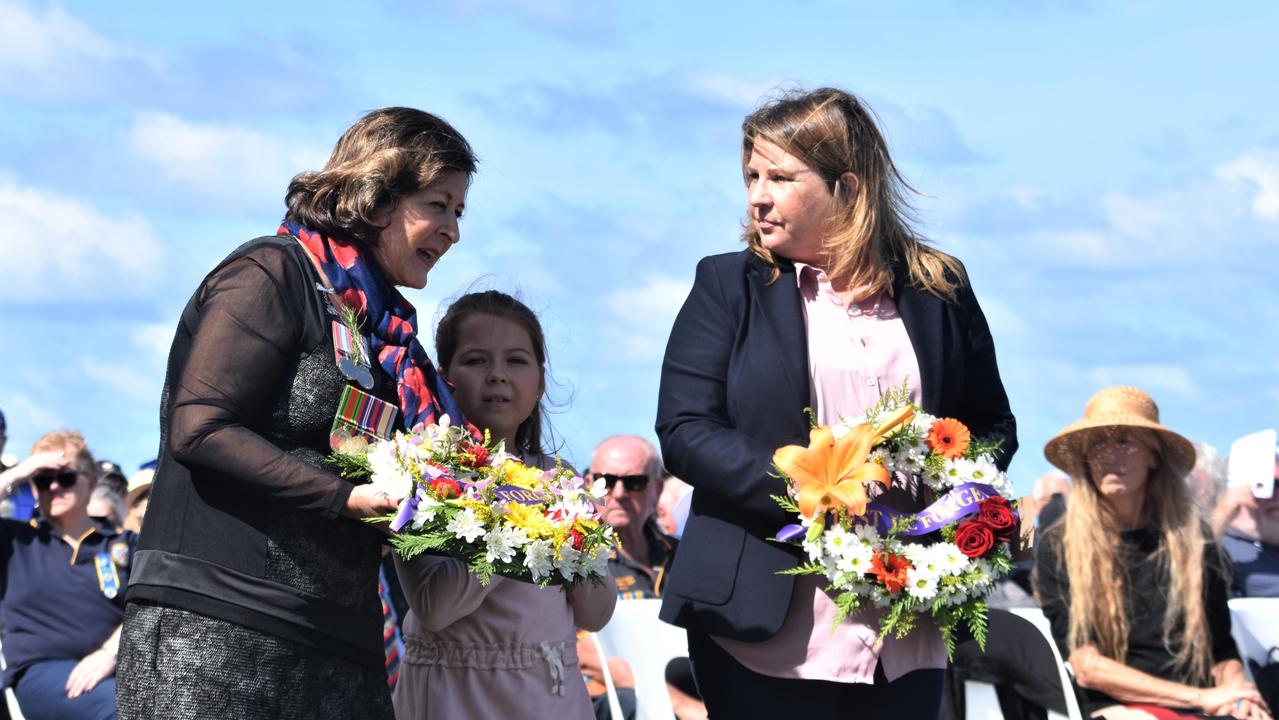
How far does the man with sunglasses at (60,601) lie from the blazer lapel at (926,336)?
202 inches

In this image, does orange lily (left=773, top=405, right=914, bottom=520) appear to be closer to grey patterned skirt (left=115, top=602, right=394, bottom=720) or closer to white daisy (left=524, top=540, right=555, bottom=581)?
white daisy (left=524, top=540, right=555, bottom=581)

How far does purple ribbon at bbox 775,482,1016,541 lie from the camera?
3.42 m

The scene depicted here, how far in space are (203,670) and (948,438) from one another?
171 cm

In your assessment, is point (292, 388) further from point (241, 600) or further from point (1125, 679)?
point (1125, 679)

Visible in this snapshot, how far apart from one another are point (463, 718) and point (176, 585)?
1.24m

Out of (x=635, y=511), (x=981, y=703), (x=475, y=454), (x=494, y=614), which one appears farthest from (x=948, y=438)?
(x=635, y=511)

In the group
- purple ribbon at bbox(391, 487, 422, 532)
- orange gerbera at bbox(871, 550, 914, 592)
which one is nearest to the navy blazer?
orange gerbera at bbox(871, 550, 914, 592)

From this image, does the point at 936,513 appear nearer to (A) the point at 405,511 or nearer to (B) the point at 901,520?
(B) the point at 901,520

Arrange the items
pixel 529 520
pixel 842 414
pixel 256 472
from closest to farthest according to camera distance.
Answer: pixel 256 472
pixel 529 520
pixel 842 414

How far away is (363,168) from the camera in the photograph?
3.41 m

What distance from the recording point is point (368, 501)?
3.12 metres

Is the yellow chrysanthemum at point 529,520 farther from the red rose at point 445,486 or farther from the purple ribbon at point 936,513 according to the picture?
the purple ribbon at point 936,513

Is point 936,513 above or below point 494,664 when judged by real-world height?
above

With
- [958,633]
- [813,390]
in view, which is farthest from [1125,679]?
[813,390]
